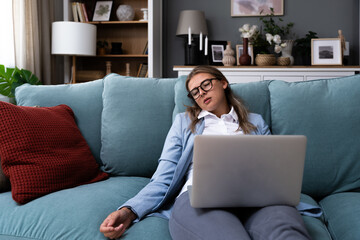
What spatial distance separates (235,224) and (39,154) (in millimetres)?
845

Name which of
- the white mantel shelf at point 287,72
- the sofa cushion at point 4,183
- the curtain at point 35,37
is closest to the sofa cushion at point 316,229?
the sofa cushion at point 4,183

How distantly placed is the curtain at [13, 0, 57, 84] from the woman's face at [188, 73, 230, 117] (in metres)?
2.25

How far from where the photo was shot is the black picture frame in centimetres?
409

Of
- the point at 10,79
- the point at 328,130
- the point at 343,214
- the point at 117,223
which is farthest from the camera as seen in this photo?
the point at 10,79

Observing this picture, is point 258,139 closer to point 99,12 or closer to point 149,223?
point 149,223

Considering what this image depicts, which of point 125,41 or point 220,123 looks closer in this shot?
point 220,123

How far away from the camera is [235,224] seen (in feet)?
3.51

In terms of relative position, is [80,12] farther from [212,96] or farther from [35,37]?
[212,96]

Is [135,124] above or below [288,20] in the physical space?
below

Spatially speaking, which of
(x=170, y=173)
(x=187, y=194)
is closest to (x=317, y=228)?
(x=187, y=194)

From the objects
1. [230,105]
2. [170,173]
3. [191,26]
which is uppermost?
[191,26]

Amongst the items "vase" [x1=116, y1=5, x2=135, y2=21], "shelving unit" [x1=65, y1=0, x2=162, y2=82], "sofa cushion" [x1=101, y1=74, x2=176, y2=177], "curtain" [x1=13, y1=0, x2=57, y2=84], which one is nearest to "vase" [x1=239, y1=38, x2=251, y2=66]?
"shelving unit" [x1=65, y1=0, x2=162, y2=82]

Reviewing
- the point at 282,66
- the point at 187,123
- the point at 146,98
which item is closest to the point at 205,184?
the point at 187,123

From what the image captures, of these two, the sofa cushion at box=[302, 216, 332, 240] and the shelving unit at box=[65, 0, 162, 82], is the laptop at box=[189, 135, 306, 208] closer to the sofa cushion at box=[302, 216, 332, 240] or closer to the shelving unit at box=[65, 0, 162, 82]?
the sofa cushion at box=[302, 216, 332, 240]
